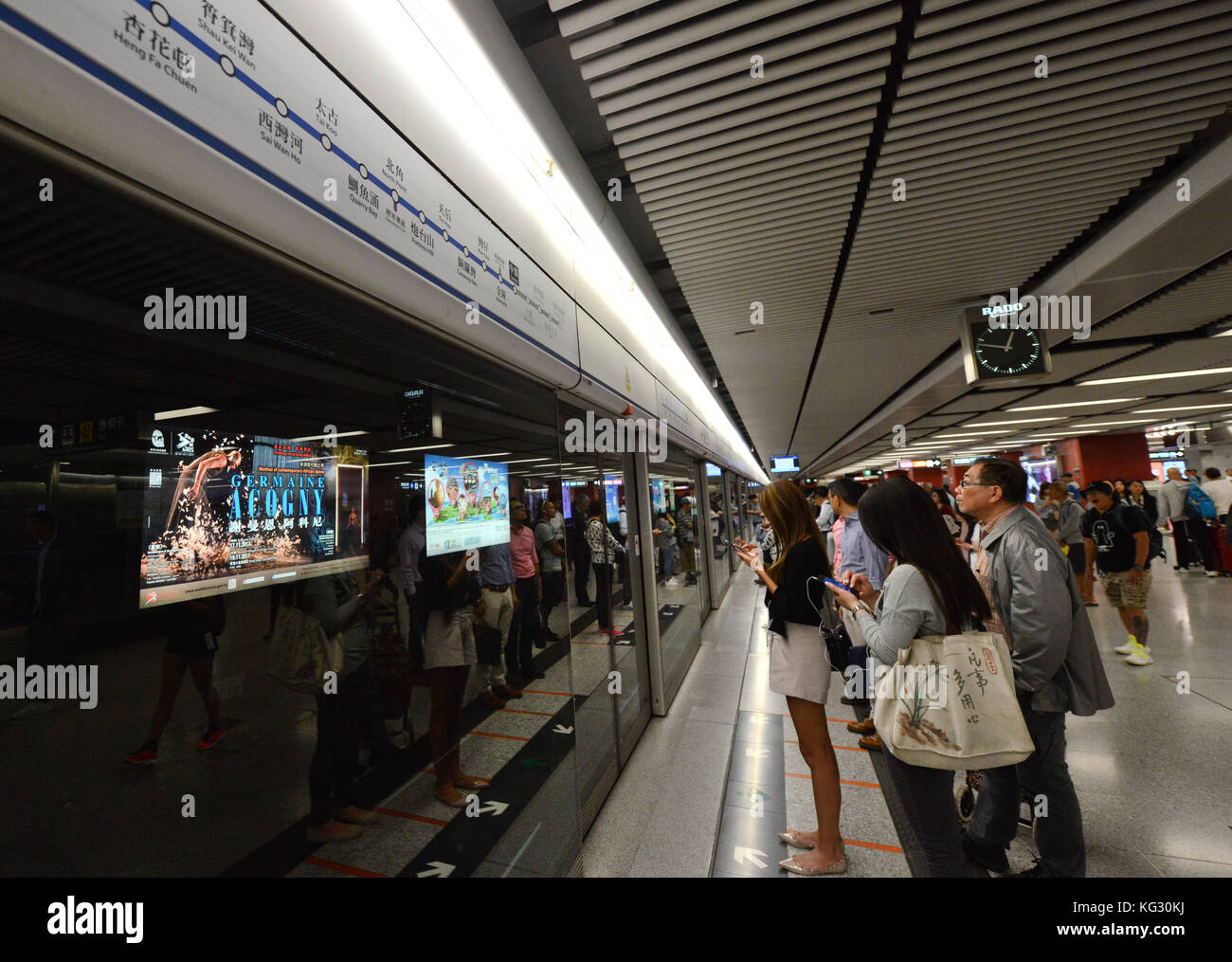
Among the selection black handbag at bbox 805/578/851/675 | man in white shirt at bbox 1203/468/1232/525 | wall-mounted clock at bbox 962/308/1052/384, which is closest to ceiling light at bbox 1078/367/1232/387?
man in white shirt at bbox 1203/468/1232/525

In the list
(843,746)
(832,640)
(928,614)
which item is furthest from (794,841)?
(928,614)

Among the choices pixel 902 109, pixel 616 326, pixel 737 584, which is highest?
pixel 902 109

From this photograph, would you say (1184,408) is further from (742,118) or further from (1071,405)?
(742,118)

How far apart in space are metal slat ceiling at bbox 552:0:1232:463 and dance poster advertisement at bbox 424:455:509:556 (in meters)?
1.46

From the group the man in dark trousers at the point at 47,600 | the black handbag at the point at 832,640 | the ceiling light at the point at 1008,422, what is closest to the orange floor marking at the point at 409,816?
the man in dark trousers at the point at 47,600

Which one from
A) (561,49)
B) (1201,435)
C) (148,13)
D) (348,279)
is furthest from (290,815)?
(1201,435)

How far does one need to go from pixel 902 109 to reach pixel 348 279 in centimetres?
213

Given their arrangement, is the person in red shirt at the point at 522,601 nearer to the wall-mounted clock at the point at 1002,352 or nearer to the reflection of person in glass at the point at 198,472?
→ the reflection of person in glass at the point at 198,472

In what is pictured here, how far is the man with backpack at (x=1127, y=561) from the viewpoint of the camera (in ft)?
13.9

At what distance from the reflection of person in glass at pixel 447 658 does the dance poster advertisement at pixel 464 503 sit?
0.27ft

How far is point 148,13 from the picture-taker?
795 mm

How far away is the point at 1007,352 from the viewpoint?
13.8 feet

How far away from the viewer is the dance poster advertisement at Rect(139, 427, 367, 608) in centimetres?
99
